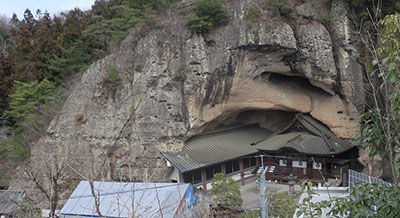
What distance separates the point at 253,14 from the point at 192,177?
890 centimetres

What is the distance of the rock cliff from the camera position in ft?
53.9

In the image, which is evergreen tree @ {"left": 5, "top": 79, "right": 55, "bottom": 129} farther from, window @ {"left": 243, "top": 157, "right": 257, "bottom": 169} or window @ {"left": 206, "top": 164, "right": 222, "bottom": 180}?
window @ {"left": 243, "top": 157, "right": 257, "bottom": 169}

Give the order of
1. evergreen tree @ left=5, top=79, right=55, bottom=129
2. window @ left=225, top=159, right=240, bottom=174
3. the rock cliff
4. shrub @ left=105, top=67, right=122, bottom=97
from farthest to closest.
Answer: evergreen tree @ left=5, top=79, right=55, bottom=129
window @ left=225, top=159, right=240, bottom=174
shrub @ left=105, top=67, right=122, bottom=97
the rock cliff

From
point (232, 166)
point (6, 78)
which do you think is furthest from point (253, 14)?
point (6, 78)

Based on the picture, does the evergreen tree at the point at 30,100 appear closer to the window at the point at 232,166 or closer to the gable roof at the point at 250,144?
the gable roof at the point at 250,144

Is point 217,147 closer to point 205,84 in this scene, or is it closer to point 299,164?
point 205,84

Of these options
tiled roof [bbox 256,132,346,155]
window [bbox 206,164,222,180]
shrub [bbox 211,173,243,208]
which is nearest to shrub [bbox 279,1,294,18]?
tiled roof [bbox 256,132,346,155]

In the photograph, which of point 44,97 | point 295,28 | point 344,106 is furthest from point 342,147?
point 44,97

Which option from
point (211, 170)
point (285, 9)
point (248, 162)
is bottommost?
point (211, 170)

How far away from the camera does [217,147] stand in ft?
59.3

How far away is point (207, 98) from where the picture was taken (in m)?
17.1

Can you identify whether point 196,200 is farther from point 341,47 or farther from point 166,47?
point 341,47

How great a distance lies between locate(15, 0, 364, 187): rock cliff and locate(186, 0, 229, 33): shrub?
42cm

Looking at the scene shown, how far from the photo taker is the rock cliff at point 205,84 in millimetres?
16422
